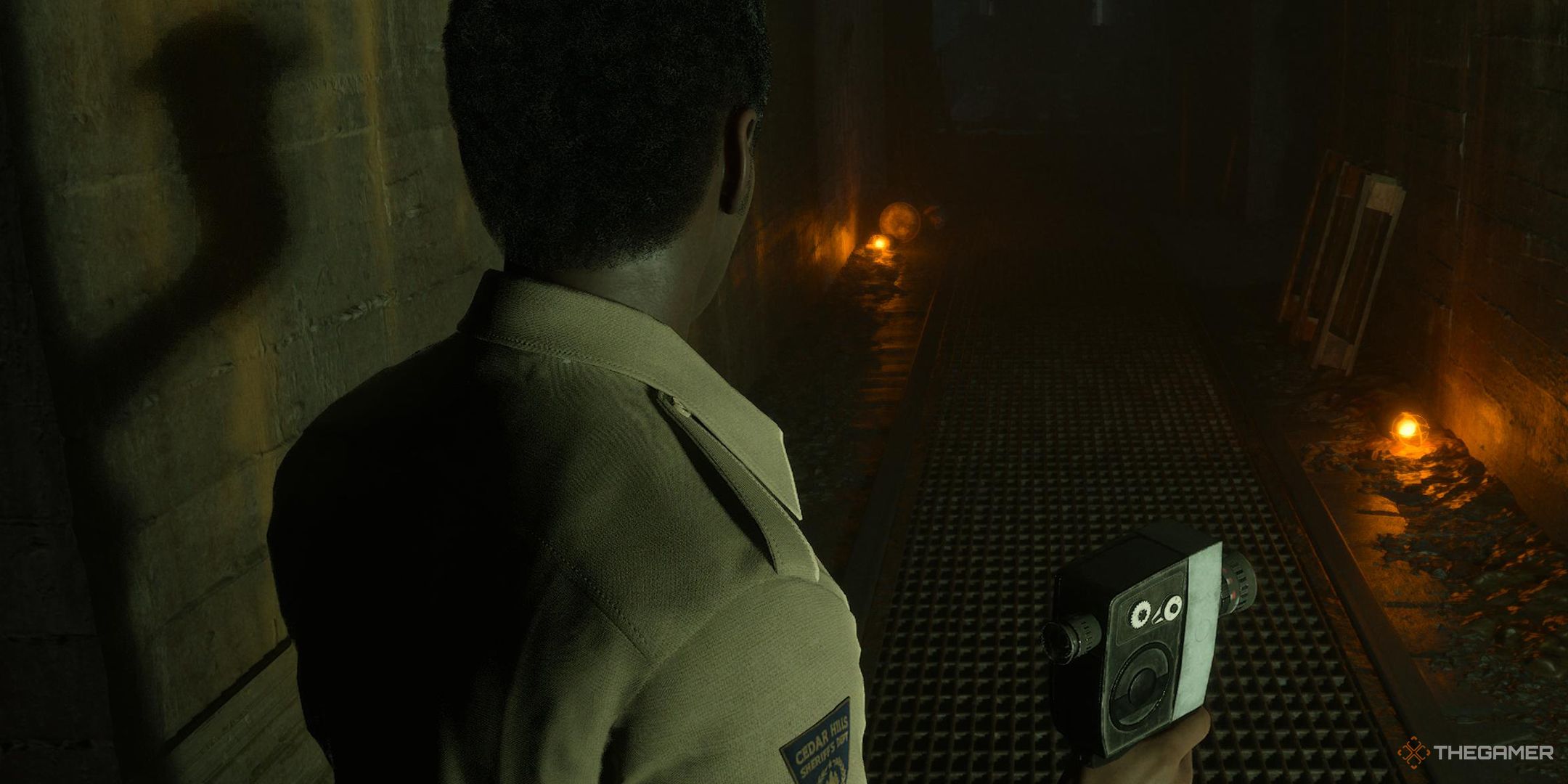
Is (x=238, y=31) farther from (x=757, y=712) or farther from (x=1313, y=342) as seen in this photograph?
(x=1313, y=342)

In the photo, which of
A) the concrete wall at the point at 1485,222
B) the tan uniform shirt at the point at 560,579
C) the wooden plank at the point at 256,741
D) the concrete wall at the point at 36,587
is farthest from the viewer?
the concrete wall at the point at 1485,222

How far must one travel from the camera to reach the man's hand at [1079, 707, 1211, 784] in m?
1.41

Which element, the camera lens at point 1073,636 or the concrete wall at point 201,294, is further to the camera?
the concrete wall at point 201,294

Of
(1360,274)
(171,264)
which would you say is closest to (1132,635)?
(171,264)

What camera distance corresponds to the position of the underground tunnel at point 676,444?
88 centimetres

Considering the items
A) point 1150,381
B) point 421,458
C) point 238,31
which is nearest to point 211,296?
point 238,31

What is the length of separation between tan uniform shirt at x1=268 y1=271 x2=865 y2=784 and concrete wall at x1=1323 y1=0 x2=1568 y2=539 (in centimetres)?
395

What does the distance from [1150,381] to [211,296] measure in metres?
4.63

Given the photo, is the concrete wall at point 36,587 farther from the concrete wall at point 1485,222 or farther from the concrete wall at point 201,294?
the concrete wall at point 1485,222

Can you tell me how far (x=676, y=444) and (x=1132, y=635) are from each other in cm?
75

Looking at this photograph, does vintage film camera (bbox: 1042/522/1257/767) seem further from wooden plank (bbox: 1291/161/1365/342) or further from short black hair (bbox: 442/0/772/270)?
wooden plank (bbox: 1291/161/1365/342)

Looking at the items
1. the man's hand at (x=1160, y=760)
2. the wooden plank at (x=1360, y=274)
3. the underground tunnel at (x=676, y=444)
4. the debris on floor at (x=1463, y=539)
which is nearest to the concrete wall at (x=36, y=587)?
the underground tunnel at (x=676, y=444)

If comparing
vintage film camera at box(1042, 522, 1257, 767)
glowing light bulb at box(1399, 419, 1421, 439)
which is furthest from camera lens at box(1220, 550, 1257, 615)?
glowing light bulb at box(1399, 419, 1421, 439)

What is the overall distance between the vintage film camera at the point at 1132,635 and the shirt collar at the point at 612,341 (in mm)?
534
